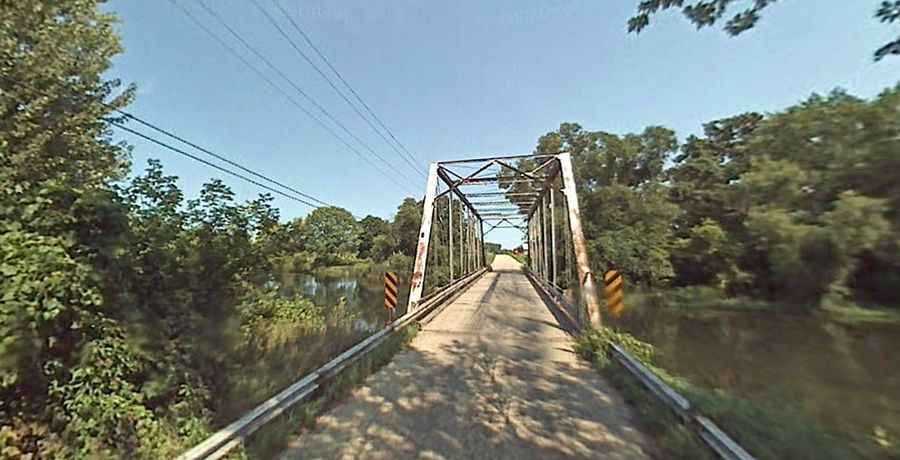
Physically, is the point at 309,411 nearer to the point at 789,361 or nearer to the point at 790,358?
the point at 789,361

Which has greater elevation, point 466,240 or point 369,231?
point 369,231

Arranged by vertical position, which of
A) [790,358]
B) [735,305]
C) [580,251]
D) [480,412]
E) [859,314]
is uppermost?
[580,251]

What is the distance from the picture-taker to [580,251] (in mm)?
9391

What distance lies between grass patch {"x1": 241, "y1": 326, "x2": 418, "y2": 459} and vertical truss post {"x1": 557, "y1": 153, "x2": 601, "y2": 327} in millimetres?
3926

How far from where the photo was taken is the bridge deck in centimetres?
Answer: 317

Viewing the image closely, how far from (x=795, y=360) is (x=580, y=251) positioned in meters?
6.37

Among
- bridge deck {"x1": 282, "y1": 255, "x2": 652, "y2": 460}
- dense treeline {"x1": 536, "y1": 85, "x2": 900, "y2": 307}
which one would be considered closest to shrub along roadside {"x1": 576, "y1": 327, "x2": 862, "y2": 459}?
bridge deck {"x1": 282, "y1": 255, "x2": 652, "y2": 460}

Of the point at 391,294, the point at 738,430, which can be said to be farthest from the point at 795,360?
the point at 391,294

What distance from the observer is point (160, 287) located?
3250mm

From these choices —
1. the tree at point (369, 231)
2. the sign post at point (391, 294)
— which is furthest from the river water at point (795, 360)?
the tree at point (369, 231)

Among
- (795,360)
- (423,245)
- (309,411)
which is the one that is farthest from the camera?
(423,245)

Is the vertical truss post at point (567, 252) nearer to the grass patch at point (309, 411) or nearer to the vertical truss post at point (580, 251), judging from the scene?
the vertical truss post at point (580, 251)

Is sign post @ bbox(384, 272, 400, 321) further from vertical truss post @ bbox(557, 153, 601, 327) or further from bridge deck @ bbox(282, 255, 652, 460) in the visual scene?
vertical truss post @ bbox(557, 153, 601, 327)

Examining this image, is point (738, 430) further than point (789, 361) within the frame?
No
